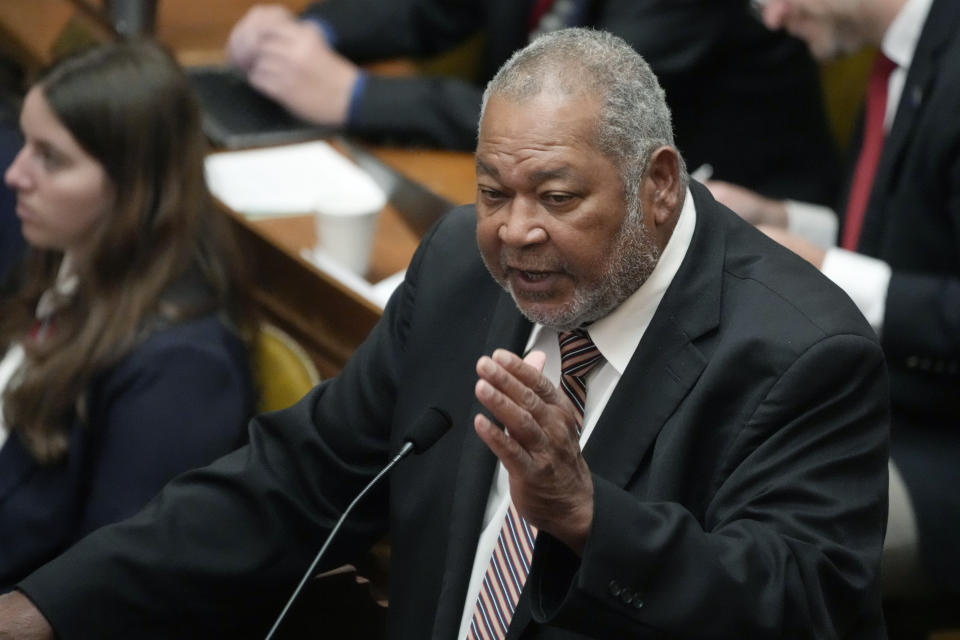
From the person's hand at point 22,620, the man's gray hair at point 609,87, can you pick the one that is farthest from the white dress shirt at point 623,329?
the person's hand at point 22,620

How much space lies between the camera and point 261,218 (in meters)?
2.71

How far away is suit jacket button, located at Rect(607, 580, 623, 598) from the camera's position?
1227 millimetres

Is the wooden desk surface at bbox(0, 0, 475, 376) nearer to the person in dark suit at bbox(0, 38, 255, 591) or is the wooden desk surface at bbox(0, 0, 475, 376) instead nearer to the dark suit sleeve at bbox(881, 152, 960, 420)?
the person in dark suit at bbox(0, 38, 255, 591)

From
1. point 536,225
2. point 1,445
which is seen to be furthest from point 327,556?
point 1,445

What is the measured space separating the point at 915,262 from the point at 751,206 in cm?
32

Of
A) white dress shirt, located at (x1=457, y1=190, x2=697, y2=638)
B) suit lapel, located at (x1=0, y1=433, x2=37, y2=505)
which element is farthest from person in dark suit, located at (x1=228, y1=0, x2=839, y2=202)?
white dress shirt, located at (x1=457, y1=190, x2=697, y2=638)

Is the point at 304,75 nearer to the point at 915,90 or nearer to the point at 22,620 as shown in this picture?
the point at 915,90

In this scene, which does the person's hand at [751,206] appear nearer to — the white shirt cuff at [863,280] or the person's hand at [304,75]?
the white shirt cuff at [863,280]

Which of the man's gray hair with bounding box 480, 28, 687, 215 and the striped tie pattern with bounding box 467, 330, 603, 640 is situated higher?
the man's gray hair with bounding box 480, 28, 687, 215

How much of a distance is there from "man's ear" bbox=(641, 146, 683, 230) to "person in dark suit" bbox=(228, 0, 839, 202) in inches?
59.5

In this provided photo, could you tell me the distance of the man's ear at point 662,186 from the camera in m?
1.44

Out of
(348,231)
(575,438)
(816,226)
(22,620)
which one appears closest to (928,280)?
(816,226)

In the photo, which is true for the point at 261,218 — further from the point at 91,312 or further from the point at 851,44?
the point at 851,44

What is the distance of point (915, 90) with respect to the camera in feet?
7.96
